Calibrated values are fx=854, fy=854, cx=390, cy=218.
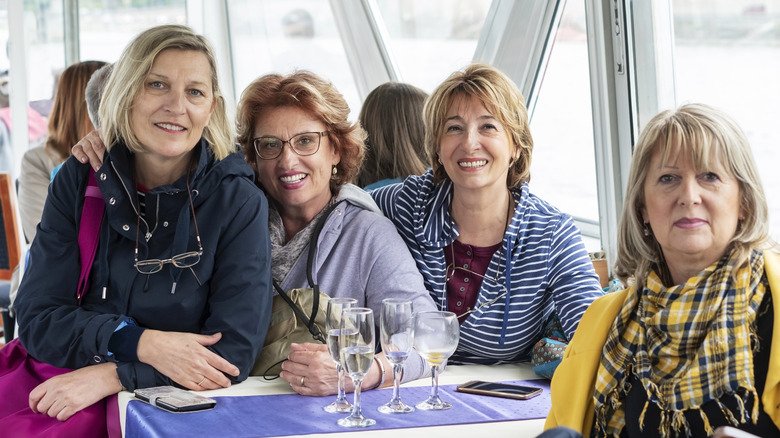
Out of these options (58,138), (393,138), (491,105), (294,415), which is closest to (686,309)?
→ (294,415)

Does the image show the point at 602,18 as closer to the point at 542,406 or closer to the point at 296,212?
the point at 296,212

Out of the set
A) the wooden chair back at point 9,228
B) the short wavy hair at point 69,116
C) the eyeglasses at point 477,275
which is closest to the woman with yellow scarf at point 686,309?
the eyeglasses at point 477,275

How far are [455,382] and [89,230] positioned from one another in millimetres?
1126

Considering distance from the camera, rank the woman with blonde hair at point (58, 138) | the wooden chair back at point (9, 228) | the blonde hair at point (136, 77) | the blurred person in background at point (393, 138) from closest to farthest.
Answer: the blonde hair at point (136, 77) < the blurred person in background at point (393, 138) < the woman with blonde hair at point (58, 138) < the wooden chair back at point (9, 228)

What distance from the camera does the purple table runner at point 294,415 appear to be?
6.34 ft

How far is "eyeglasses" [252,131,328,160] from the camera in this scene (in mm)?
2713

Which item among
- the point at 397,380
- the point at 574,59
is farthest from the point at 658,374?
the point at 574,59

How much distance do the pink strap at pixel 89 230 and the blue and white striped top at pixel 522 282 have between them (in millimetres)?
998

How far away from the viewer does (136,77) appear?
8.04 feet

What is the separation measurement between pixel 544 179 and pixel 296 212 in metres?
2.41

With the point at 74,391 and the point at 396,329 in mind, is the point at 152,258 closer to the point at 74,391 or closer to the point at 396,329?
the point at 74,391

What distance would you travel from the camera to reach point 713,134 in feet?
5.98

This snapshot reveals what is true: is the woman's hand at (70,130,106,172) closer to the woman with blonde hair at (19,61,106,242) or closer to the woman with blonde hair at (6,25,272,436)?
the woman with blonde hair at (6,25,272,436)

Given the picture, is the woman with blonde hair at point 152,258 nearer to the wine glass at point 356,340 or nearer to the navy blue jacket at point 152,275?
the navy blue jacket at point 152,275
